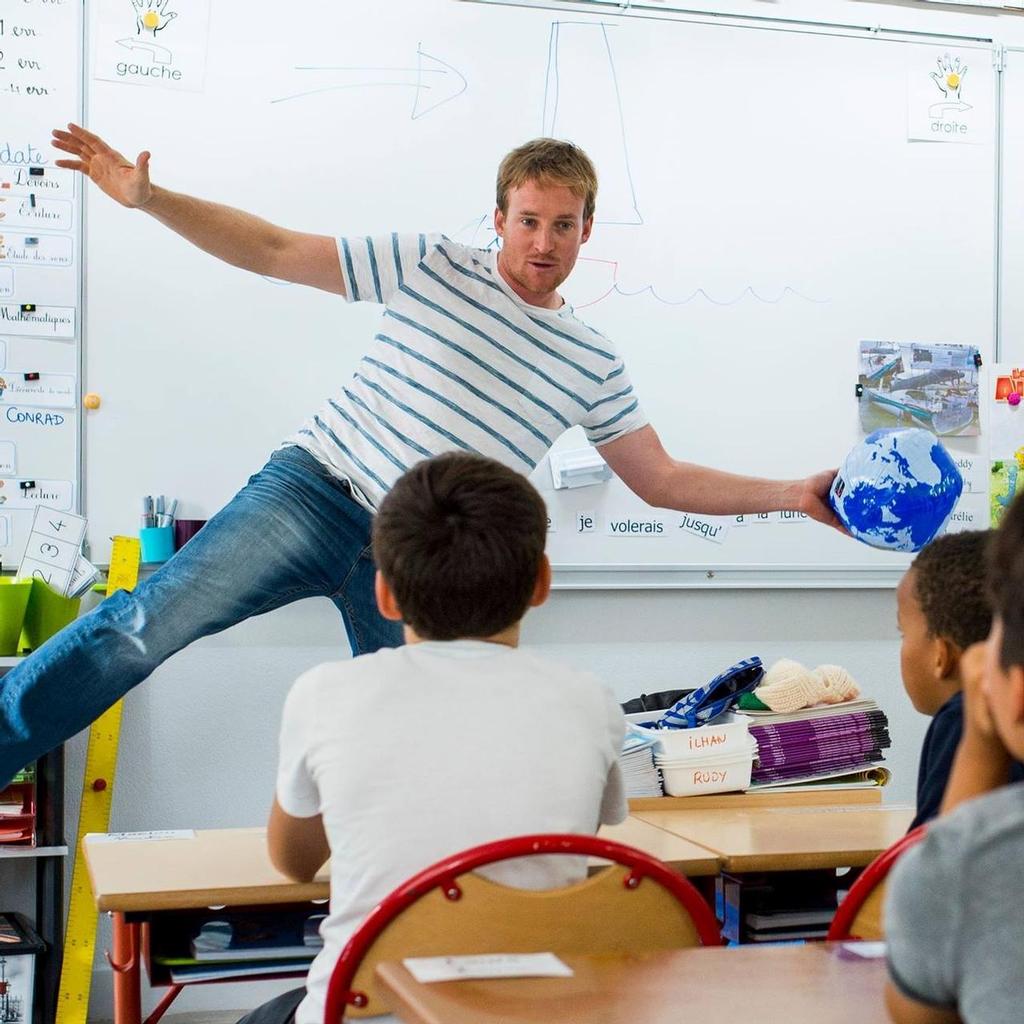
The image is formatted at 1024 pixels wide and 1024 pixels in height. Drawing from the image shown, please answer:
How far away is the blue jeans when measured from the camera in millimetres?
2188

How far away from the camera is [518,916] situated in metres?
1.19

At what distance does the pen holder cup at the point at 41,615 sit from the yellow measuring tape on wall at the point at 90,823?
6.1 inches

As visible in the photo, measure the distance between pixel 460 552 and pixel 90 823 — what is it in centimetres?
194

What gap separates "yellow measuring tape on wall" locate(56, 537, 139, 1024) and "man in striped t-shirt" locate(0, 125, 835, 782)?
Result: 663 mm

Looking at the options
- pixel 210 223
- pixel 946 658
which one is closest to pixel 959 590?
pixel 946 658

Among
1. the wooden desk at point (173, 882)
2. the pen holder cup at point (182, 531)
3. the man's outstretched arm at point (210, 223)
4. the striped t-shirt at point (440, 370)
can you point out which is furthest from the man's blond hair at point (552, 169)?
the wooden desk at point (173, 882)

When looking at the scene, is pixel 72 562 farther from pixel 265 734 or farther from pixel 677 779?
pixel 677 779

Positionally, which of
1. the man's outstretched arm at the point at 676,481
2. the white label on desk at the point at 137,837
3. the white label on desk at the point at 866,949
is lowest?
the white label on desk at the point at 137,837

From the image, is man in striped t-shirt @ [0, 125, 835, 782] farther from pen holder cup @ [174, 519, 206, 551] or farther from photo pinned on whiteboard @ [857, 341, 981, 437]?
photo pinned on whiteboard @ [857, 341, 981, 437]

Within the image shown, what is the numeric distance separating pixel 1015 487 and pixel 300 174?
2.10 meters

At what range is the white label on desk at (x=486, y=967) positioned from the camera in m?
1.00

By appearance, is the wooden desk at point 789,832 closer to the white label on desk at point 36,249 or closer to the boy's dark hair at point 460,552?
the boy's dark hair at point 460,552

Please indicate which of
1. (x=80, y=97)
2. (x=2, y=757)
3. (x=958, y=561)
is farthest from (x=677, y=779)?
(x=80, y=97)

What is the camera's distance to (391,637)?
8.23 ft
